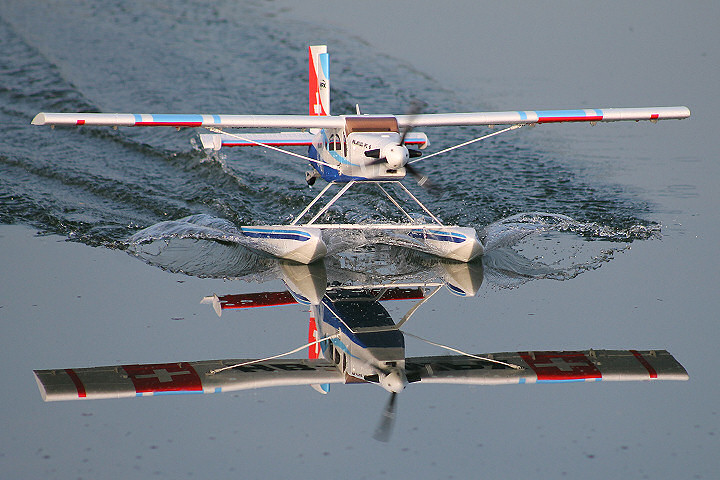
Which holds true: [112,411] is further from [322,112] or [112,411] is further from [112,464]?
[322,112]

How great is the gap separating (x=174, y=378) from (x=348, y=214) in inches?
283

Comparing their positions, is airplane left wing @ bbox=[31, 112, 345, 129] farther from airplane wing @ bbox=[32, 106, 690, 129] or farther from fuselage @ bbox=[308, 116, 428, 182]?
fuselage @ bbox=[308, 116, 428, 182]

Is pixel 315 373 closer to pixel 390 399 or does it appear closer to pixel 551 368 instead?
pixel 390 399

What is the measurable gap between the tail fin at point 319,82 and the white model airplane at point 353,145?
92 centimetres

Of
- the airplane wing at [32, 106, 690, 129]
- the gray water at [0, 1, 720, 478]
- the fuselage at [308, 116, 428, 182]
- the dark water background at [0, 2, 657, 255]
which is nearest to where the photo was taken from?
the gray water at [0, 1, 720, 478]

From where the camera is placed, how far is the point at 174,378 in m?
8.98

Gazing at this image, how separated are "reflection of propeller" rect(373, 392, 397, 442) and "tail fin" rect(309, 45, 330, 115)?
25.3ft

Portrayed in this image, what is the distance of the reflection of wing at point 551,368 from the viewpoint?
911 cm

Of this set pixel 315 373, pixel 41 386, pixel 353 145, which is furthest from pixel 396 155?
pixel 41 386

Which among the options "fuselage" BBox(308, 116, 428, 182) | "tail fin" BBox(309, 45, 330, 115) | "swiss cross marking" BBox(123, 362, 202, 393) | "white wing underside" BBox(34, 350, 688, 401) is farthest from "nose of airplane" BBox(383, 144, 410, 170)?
"swiss cross marking" BBox(123, 362, 202, 393)

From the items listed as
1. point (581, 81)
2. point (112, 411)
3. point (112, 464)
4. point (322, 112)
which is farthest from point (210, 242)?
point (581, 81)

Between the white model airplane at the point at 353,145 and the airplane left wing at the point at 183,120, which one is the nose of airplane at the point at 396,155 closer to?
the white model airplane at the point at 353,145

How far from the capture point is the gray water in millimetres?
7891

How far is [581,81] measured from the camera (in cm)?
2284
